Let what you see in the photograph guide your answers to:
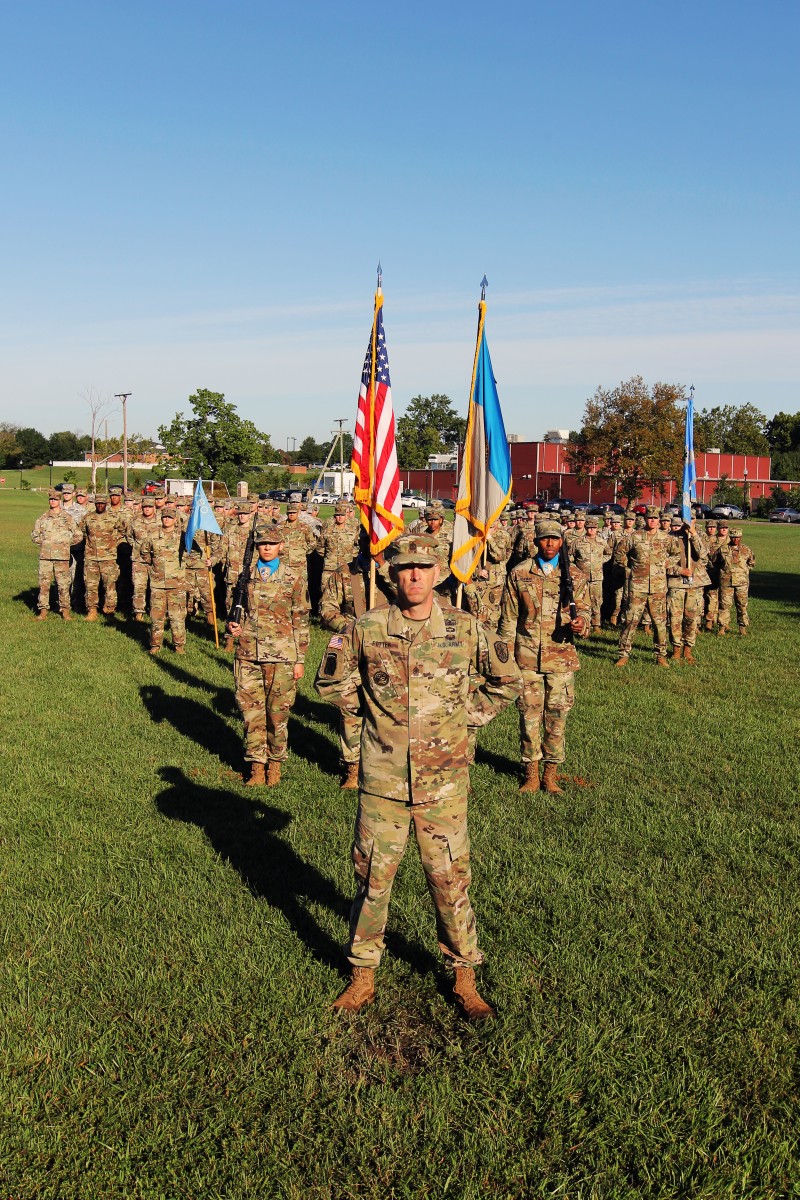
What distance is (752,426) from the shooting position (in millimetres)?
111875

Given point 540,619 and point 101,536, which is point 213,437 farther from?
point 540,619

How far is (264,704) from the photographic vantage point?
870cm

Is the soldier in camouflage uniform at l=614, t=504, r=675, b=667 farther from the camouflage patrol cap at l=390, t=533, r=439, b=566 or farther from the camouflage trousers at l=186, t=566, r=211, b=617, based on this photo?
the camouflage patrol cap at l=390, t=533, r=439, b=566

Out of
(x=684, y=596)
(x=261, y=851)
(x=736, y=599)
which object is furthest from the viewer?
(x=736, y=599)

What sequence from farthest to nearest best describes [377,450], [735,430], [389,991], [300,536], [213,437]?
A: 1. [735,430]
2. [213,437]
3. [300,536]
4. [377,450]
5. [389,991]

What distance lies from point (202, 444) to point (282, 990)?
5271 cm

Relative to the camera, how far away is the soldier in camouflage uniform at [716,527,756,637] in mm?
18172

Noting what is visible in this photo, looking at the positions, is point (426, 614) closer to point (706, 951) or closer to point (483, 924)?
point (483, 924)

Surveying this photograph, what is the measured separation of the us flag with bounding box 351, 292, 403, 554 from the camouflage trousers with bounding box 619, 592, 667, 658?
22.8 feet

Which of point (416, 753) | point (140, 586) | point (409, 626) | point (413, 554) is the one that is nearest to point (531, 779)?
point (416, 753)

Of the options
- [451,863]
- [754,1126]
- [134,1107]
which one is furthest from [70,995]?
[754,1126]

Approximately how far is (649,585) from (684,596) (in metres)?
0.83

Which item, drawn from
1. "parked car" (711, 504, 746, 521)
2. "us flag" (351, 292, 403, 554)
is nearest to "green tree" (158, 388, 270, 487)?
"parked car" (711, 504, 746, 521)

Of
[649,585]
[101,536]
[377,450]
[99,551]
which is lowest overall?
[649,585]
